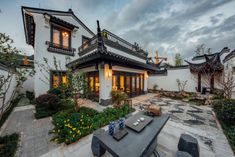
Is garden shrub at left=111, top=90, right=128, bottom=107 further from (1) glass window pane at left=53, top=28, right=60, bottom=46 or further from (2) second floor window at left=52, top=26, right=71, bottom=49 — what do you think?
(1) glass window pane at left=53, top=28, right=60, bottom=46

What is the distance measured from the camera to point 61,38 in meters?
8.66

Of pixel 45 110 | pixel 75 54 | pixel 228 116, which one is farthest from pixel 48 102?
pixel 228 116

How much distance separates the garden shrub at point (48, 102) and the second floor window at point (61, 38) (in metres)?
4.96

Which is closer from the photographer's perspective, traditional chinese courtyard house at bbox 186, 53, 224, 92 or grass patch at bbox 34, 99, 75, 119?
grass patch at bbox 34, 99, 75, 119

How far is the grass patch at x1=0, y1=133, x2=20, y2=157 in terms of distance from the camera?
246 centimetres

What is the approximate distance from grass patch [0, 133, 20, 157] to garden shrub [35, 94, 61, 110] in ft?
6.50

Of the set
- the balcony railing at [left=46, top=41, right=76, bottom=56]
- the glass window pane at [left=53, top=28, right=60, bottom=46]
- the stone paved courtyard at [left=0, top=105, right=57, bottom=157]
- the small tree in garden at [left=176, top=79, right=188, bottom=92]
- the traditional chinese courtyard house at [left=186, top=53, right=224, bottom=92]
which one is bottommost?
the stone paved courtyard at [left=0, top=105, right=57, bottom=157]

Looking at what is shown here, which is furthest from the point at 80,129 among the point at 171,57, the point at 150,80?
the point at 171,57

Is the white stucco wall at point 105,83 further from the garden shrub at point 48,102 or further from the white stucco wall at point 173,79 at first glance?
the white stucco wall at point 173,79

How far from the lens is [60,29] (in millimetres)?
8578

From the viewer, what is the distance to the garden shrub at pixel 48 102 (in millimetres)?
5118

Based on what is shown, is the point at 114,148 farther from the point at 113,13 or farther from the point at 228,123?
the point at 113,13

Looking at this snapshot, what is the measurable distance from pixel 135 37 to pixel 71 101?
54.5 ft

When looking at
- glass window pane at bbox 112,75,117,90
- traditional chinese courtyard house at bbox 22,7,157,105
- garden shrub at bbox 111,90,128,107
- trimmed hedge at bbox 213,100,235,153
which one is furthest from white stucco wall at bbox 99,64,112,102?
trimmed hedge at bbox 213,100,235,153
